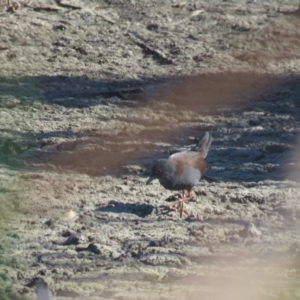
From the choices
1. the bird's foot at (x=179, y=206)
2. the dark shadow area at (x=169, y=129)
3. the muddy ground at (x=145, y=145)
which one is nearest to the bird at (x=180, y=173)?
the bird's foot at (x=179, y=206)

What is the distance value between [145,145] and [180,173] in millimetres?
1544

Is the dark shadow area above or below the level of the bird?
below

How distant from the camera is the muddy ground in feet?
22.1

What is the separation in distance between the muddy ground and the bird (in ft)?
0.54

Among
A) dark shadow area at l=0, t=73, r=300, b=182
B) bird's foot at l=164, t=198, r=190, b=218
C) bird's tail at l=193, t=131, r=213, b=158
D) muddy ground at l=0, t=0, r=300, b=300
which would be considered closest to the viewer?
muddy ground at l=0, t=0, r=300, b=300

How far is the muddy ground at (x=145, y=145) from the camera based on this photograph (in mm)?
6742

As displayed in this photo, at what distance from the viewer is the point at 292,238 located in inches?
285

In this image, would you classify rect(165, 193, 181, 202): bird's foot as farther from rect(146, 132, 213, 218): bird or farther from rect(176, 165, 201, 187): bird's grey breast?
rect(176, 165, 201, 187): bird's grey breast

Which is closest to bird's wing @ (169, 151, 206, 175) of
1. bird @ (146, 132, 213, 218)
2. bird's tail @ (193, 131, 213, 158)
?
bird @ (146, 132, 213, 218)

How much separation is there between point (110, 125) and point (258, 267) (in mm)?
3627

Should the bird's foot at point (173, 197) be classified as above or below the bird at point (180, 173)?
below

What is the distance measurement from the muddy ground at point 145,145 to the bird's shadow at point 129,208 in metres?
0.02

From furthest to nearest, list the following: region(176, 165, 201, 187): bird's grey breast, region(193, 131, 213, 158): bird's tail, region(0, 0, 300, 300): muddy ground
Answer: region(193, 131, 213, 158): bird's tail → region(176, 165, 201, 187): bird's grey breast → region(0, 0, 300, 300): muddy ground

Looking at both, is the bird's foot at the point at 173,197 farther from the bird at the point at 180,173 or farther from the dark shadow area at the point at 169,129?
the dark shadow area at the point at 169,129
